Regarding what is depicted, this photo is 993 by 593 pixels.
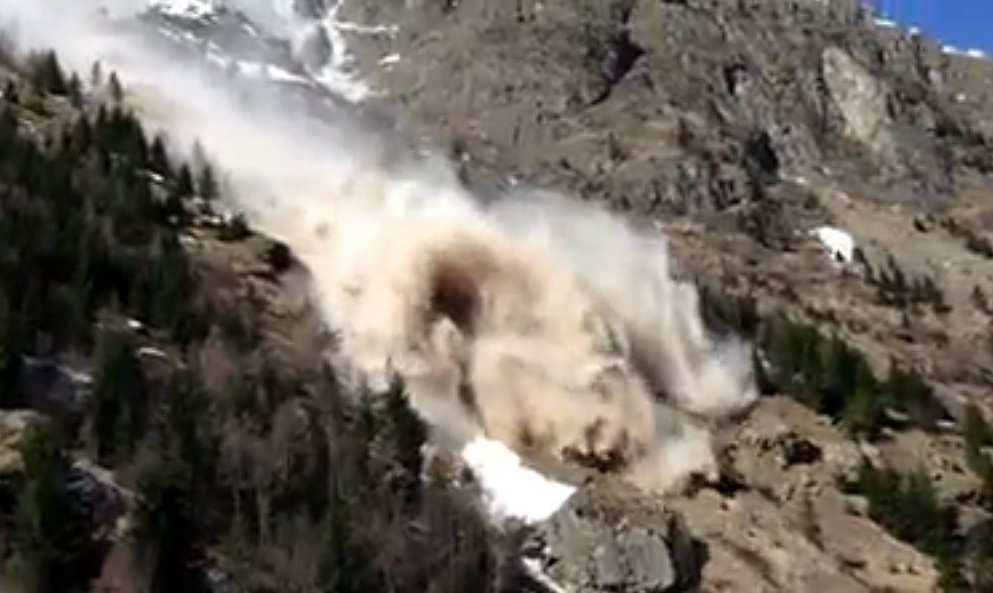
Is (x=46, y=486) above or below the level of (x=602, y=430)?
above

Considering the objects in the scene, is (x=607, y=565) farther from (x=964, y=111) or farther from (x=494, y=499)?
(x=964, y=111)

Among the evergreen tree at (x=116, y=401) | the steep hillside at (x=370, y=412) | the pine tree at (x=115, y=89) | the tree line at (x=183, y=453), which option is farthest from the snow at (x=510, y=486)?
the pine tree at (x=115, y=89)

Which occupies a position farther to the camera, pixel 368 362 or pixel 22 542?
pixel 368 362

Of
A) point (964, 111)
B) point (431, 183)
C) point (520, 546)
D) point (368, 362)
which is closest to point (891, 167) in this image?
point (964, 111)

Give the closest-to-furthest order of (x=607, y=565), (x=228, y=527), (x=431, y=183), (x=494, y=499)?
(x=228, y=527)
(x=607, y=565)
(x=494, y=499)
(x=431, y=183)

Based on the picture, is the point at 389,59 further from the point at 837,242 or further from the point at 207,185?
the point at 207,185

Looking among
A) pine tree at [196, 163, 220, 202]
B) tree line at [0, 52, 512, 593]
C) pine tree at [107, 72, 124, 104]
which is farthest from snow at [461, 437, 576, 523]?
pine tree at [107, 72, 124, 104]

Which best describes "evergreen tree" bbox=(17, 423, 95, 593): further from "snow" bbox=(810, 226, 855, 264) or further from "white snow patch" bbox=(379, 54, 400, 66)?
"white snow patch" bbox=(379, 54, 400, 66)

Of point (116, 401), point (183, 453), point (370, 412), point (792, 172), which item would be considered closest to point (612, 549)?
point (370, 412)
